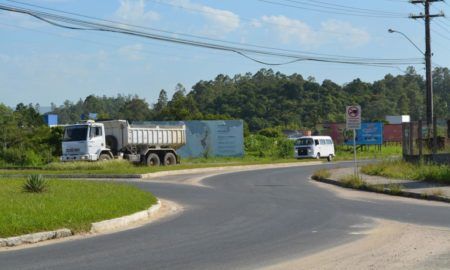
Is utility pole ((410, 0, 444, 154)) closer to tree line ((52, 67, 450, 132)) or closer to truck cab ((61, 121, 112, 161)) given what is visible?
truck cab ((61, 121, 112, 161))

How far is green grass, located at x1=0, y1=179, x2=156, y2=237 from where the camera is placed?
39.1 feet

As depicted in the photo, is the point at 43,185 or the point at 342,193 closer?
the point at 43,185

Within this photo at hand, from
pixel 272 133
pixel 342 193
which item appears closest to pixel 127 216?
pixel 342 193

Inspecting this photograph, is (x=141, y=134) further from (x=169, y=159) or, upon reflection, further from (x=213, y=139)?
(x=213, y=139)

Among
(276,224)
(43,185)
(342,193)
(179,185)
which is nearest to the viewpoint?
(276,224)

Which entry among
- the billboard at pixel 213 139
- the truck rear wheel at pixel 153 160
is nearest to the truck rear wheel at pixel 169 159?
the truck rear wheel at pixel 153 160

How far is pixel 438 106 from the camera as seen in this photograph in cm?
11262

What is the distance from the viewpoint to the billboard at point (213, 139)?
5369 centimetres

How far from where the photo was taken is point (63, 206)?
14.0 metres

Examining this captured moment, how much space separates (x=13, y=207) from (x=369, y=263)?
7886 millimetres

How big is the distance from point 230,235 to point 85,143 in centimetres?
2469

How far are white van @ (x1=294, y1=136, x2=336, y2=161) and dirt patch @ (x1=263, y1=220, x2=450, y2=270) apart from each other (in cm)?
3993

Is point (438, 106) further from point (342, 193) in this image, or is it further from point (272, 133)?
point (342, 193)

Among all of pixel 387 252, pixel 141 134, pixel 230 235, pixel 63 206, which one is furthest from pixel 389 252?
pixel 141 134
